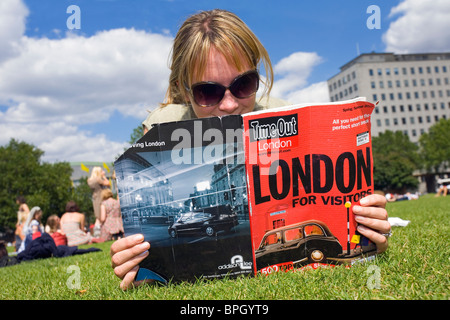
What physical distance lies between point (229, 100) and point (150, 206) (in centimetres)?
103

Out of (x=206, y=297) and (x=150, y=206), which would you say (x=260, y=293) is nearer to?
(x=206, y=297)

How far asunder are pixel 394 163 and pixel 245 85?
207 feet

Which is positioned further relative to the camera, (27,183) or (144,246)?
(27,183)

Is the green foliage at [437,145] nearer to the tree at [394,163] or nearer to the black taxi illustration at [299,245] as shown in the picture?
the tree at [394,163]

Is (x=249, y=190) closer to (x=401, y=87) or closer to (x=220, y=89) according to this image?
(x=220, y=89)

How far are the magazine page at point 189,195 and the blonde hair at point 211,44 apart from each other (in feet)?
2.77

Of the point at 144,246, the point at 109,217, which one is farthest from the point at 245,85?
the point at 109,217

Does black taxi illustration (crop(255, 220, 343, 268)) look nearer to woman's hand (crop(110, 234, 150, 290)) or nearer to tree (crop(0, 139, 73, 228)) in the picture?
woman's hand (crop(110, 234, 150, 290))

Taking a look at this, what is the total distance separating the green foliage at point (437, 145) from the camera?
62.3 meters

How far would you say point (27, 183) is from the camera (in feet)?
127

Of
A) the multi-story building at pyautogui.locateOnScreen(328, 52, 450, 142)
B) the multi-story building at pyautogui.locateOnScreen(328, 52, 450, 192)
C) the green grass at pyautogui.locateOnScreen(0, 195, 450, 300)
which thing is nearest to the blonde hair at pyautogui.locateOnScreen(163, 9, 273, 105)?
the green grass at pyautogui.locateOnScreen(0, 195, 450, 300)

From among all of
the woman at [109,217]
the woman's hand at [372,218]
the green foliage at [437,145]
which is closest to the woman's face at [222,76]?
the woman's hand at [372,218]

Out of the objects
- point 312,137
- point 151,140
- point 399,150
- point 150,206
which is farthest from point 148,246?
point 399,150
